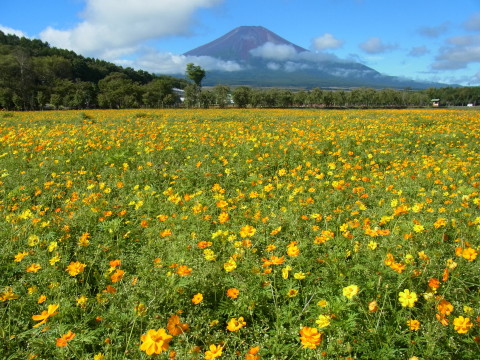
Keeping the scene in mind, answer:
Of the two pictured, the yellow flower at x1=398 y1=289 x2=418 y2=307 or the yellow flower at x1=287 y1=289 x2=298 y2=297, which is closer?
the yellow flower at x1=398 y1=289 x2=418 y2=307

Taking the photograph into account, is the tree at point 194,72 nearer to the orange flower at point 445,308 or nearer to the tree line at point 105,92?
the tree line at point 105,92

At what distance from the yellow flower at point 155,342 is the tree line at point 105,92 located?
55.8m

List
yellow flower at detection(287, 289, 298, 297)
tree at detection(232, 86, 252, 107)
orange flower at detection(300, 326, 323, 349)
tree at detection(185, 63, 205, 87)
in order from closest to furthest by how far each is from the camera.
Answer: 1. orange flower at detection(300, 326, 323, 349)
2. yellow flower at detection(287, 289, 298, 297)
3. tree at detection(232, 86, 252, 107)
4. tree at detection(185, 63, 205, 87)

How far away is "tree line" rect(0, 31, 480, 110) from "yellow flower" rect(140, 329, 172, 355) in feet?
183

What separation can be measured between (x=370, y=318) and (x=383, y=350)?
275 millimetres

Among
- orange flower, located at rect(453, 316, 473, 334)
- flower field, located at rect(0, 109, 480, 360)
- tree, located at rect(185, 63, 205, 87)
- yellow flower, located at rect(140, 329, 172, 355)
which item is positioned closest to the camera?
Answer: yellow flower, located at rect(140, 329, 172, 355)

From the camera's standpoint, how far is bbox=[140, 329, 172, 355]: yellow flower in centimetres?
135

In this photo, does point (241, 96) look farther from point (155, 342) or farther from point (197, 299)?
point (155, 342)

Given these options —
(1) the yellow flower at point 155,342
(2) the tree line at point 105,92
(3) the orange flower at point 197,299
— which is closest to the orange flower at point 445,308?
(3) the orange flower at point 197,299

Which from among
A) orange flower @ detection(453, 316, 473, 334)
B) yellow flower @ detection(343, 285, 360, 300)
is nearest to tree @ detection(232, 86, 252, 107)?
yellow flower @ detection(343, 285, 360, 300)

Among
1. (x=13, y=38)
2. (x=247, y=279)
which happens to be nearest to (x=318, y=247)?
(x=247, y=279)

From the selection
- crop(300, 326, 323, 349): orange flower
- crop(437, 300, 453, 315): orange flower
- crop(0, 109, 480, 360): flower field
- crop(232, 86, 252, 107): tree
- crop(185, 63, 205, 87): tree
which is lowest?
crop(0, 109, 480, 360): flower field

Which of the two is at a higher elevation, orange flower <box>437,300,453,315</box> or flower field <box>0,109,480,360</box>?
orange flower <box>437,300,453,315</box>

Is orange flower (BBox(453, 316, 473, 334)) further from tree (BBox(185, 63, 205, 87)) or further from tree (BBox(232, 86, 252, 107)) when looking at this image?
tree (BBox(185, 63, 205, 87))
